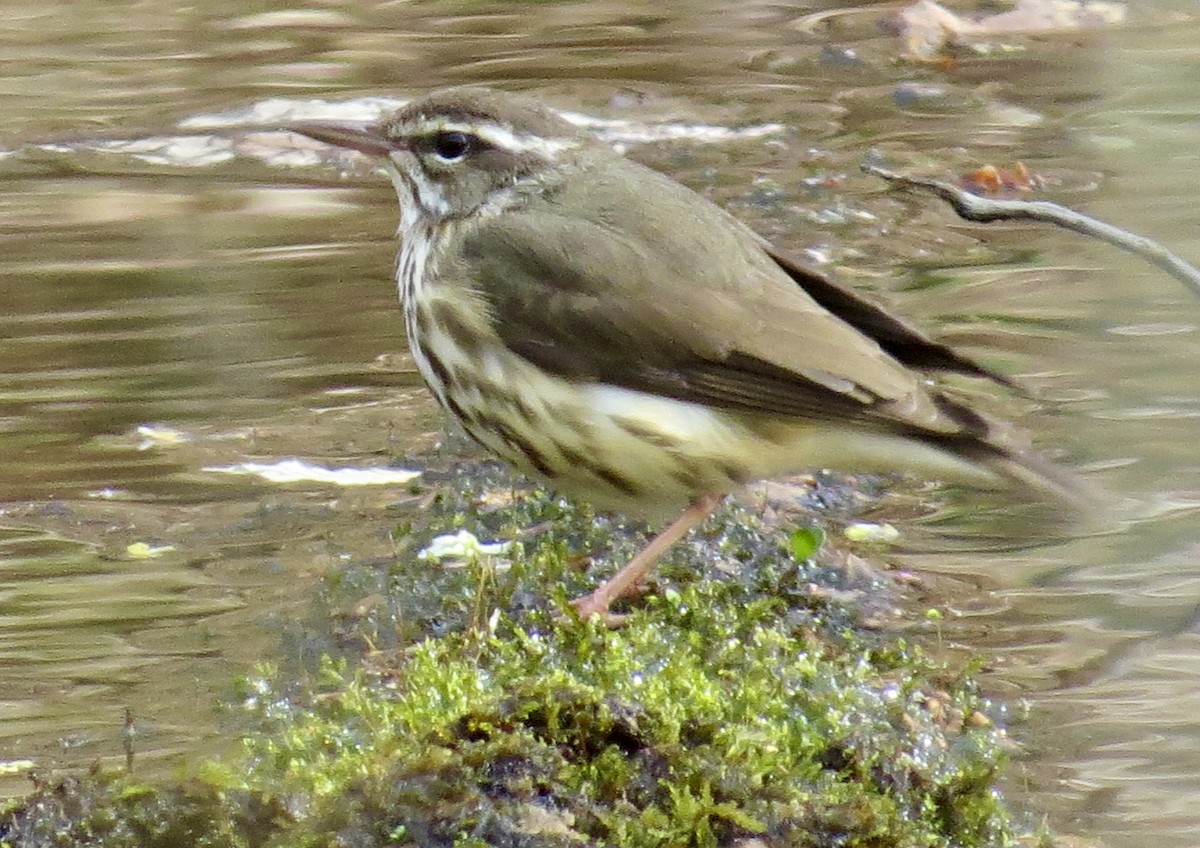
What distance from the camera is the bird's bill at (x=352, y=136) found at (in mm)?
6301

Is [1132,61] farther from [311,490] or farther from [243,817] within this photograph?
[243,817]

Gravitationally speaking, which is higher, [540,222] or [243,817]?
[540,222]

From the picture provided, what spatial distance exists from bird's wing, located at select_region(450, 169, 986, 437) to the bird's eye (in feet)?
1.48

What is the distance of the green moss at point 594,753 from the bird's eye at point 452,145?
1578 mm

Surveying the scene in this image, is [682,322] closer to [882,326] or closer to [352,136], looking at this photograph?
[882,326]

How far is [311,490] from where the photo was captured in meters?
6.96

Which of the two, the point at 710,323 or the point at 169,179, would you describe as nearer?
the point at 710,323

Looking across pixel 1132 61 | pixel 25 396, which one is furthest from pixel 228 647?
pixel 1132 61

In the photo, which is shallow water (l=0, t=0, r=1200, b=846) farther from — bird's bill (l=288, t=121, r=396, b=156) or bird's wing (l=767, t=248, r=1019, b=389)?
bird's bill (l=288, t=121, r=396, b=156)

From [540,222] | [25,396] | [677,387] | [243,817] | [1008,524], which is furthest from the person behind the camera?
[25,396]

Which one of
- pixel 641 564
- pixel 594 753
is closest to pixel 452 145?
pixel 641 564

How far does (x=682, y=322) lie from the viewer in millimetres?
5637

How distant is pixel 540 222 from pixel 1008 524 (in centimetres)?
179

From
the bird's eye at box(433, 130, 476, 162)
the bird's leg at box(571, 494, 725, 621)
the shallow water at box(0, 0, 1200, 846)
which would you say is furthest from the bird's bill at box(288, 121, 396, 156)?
the bird's leg at box(571, 494, 725, 621)
